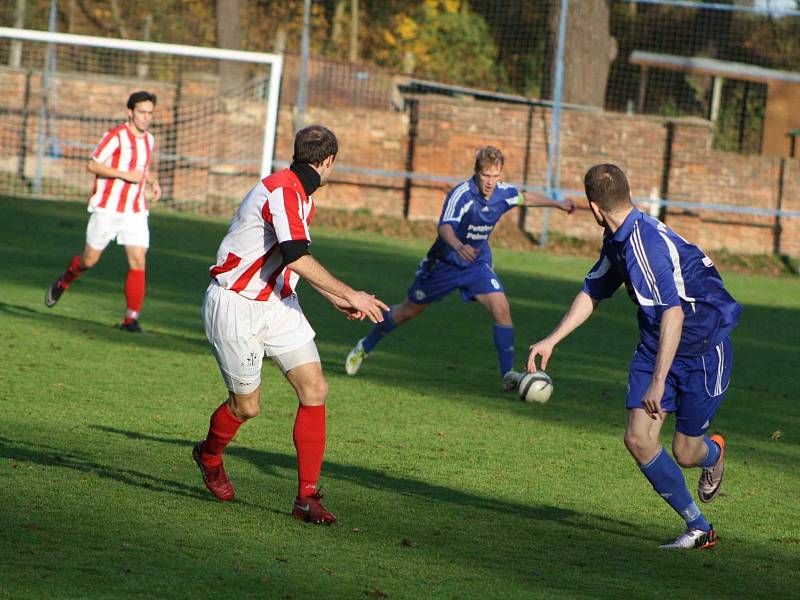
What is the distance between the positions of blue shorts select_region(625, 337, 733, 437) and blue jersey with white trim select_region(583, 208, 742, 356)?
52mm

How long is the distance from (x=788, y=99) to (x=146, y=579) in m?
25.2

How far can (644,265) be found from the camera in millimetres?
5328

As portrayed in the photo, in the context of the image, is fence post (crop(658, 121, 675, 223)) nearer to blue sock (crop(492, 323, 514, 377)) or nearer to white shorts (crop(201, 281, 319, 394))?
blue sock (crop(492, 323, 514, 377))

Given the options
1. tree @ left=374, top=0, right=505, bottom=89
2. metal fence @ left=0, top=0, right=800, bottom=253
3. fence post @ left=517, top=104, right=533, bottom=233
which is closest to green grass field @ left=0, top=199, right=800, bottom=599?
fence post @ left=517, top=104, right=533, bottom=233

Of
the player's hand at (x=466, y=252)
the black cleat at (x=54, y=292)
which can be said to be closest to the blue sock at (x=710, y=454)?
the player's hand at (x=466, y=252)

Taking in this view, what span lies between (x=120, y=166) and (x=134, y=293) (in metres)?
1.16

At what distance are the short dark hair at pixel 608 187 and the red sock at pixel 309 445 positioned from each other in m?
1.59

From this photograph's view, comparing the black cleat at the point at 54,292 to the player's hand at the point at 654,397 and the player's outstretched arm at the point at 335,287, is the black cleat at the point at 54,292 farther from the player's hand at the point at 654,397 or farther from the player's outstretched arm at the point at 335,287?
the player's hand at the point at 654,397

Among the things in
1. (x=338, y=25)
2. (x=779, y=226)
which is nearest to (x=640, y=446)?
(x=779, y=226)

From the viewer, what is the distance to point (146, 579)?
452 cm

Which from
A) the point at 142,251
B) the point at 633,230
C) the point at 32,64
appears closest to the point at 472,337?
the point at 142,251

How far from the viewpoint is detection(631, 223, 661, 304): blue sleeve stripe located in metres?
5.31

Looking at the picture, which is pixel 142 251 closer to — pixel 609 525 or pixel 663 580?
pixel 609 525

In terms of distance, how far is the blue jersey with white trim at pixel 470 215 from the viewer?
9.81 meters
